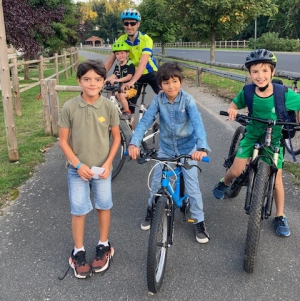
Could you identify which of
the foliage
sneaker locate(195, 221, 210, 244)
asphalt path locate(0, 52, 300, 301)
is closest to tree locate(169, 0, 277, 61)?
the foliage

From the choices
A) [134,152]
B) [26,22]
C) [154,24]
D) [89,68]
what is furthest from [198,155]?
[154,24]

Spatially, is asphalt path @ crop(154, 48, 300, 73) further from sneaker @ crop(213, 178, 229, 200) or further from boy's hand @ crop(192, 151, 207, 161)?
boy's hand @ crop(192, 151, 207, 161)

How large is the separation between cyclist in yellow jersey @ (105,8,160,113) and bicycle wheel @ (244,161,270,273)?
→ 2744mm

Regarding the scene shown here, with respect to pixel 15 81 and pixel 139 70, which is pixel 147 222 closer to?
pixel 139 70

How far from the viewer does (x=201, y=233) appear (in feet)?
11.5

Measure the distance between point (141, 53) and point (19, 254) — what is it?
3.58 meters

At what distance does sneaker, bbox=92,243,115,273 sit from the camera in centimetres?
303

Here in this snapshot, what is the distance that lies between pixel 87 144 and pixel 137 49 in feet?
10.4

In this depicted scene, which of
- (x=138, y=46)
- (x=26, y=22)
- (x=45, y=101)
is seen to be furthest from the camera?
(x=26, y=22)

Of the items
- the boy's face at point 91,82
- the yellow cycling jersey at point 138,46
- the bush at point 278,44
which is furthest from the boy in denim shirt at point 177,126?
the bush at point 278,44

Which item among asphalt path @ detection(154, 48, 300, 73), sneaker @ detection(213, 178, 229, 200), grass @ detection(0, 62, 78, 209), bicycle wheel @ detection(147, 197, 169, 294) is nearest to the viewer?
bicycle wheel @ detection(147, 197, 169, 294)

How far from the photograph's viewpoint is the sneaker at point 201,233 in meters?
3.45

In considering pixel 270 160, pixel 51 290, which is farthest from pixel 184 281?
pixel 270 160

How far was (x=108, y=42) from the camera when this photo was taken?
383 feet
